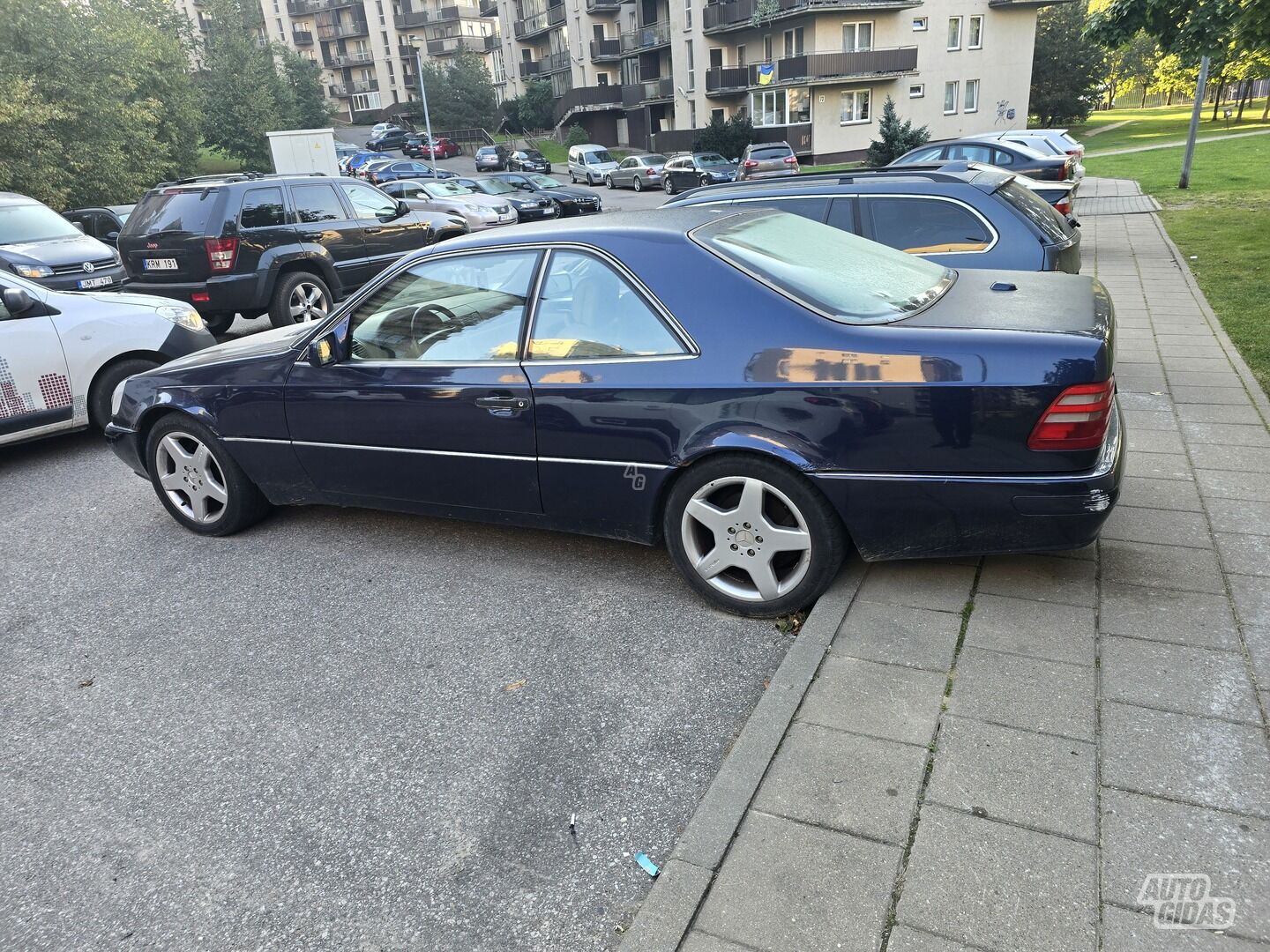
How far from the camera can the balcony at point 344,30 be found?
90.6m

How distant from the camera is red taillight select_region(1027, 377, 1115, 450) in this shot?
313cm

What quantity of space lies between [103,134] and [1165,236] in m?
25.0

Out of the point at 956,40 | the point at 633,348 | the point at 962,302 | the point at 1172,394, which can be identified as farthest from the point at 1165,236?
the point at 956,40

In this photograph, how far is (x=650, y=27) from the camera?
52.6 m

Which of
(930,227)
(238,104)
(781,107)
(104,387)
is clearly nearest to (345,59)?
(238,104)

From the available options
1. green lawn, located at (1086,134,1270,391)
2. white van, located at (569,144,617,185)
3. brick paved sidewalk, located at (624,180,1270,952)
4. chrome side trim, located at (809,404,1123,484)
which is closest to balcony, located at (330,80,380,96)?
white van, located at (569,144,617,185)

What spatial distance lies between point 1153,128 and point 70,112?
167 ft

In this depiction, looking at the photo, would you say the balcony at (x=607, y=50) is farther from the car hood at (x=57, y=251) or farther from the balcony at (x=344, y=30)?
the car hood at (x=57, y=251)

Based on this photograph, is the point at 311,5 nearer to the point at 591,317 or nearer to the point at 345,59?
the point at 345,59

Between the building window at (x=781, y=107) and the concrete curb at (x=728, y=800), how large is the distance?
42298 millimetres

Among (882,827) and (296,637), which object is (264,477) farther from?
(882,827)

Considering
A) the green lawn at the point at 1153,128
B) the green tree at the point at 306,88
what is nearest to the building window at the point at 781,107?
the green lawn at the point at 1153,128

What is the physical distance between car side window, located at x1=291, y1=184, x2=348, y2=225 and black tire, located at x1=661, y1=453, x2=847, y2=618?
8804 millimetres

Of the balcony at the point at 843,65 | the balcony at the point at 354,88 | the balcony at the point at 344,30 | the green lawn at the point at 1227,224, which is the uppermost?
the balcony at the point at 344,30
